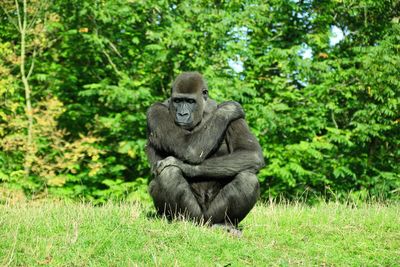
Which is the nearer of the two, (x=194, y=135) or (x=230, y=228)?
(x=230, y=228)

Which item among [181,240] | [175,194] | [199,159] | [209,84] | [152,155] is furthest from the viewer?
[209,84]

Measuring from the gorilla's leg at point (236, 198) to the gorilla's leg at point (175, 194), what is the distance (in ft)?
0.70

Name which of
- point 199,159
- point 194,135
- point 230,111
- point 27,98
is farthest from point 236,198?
point 27,98

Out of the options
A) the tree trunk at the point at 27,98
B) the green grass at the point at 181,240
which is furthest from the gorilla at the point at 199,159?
the tree trunk at the point at 27,98

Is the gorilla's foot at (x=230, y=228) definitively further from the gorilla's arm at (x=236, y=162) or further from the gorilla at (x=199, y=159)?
the gorilla's arm at (x=236, y=162)

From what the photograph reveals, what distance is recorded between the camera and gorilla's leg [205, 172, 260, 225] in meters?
5.96

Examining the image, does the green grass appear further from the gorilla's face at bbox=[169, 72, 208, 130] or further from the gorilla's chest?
the gorilla's face at bbox=[169, 72, 208, 130]

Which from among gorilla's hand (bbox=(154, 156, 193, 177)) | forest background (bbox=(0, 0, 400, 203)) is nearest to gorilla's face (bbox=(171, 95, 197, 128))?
gorilla's hand (bbox=(154, 156, 193, 177))

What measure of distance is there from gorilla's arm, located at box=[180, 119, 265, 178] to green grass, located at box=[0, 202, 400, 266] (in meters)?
0.60

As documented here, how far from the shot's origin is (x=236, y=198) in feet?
19.5

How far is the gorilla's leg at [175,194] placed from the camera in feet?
19.5

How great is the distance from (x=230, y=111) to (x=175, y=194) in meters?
1.08

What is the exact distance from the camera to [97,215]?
20.4 feet

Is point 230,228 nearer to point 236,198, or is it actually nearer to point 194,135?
point 236,198
